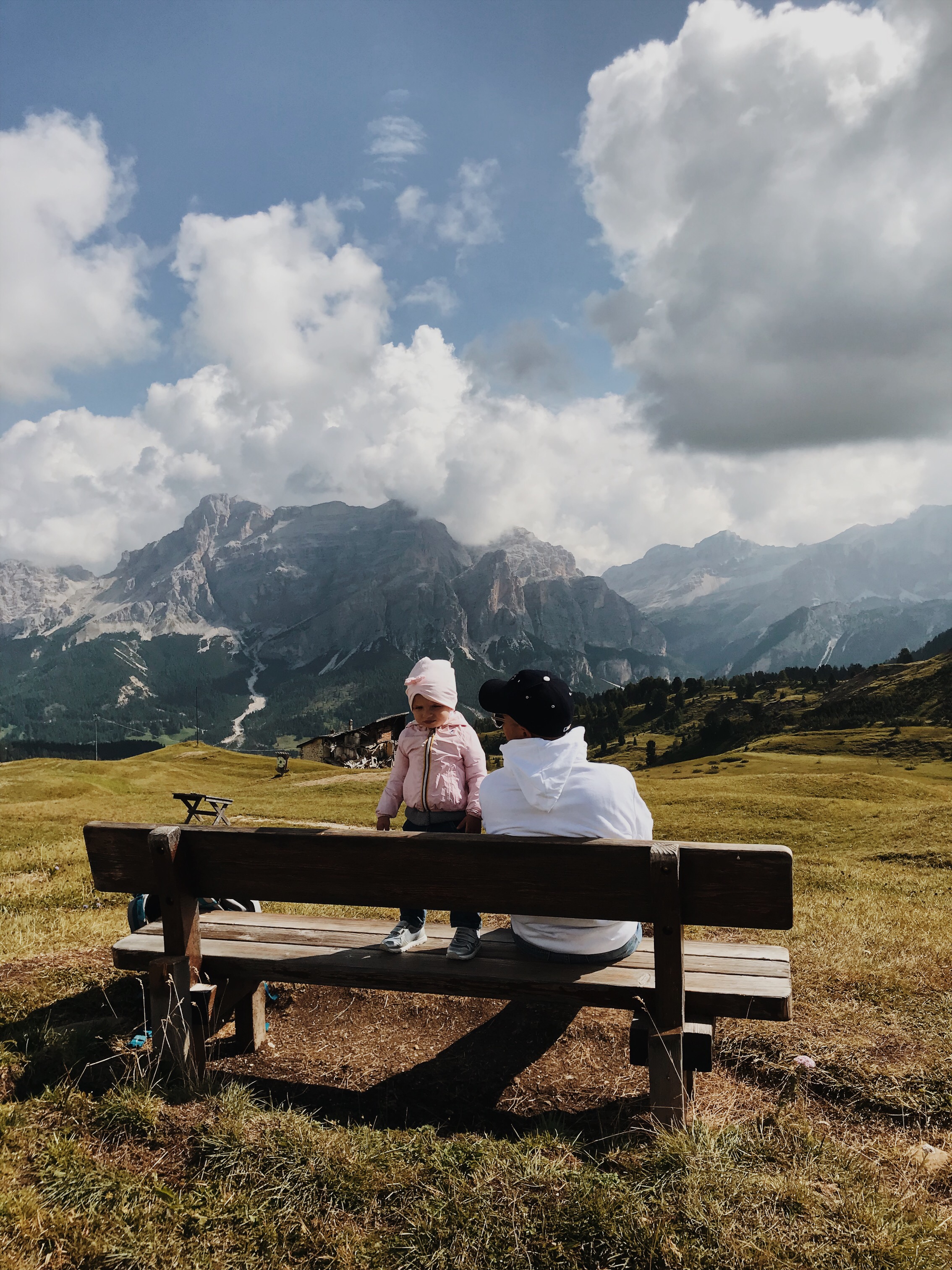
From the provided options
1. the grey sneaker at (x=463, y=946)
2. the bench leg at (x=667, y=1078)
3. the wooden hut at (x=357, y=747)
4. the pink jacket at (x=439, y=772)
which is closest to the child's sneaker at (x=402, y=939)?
the grey sneaker at (x=463, y=946)

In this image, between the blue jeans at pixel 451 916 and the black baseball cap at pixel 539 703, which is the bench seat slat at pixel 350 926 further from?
the black baseball cap at pixel 539 703

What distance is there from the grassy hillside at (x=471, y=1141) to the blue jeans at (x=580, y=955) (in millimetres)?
911

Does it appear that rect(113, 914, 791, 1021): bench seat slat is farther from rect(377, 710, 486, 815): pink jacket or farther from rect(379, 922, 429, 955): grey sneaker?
rect(377, 710, 486, 815): pink jacket

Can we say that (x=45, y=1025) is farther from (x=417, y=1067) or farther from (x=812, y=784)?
(x=812, y=784)

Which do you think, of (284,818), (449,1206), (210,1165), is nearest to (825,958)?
(449,1206)

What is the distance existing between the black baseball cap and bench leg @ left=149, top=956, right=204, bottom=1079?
2.86m

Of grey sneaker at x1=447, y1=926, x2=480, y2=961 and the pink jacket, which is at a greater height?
the pink jacket

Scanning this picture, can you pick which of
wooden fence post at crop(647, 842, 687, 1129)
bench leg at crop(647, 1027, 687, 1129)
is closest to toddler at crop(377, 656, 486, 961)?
wooden fence post at crop(647, 842, 687, 1129)

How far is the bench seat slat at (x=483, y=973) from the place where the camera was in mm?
4969

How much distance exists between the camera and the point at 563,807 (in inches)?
210

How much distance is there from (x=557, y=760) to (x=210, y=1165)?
3113mm

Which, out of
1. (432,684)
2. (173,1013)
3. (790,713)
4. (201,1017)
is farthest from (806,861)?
(790,713)

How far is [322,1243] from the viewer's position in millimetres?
3807

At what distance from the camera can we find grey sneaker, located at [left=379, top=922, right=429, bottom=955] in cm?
589
